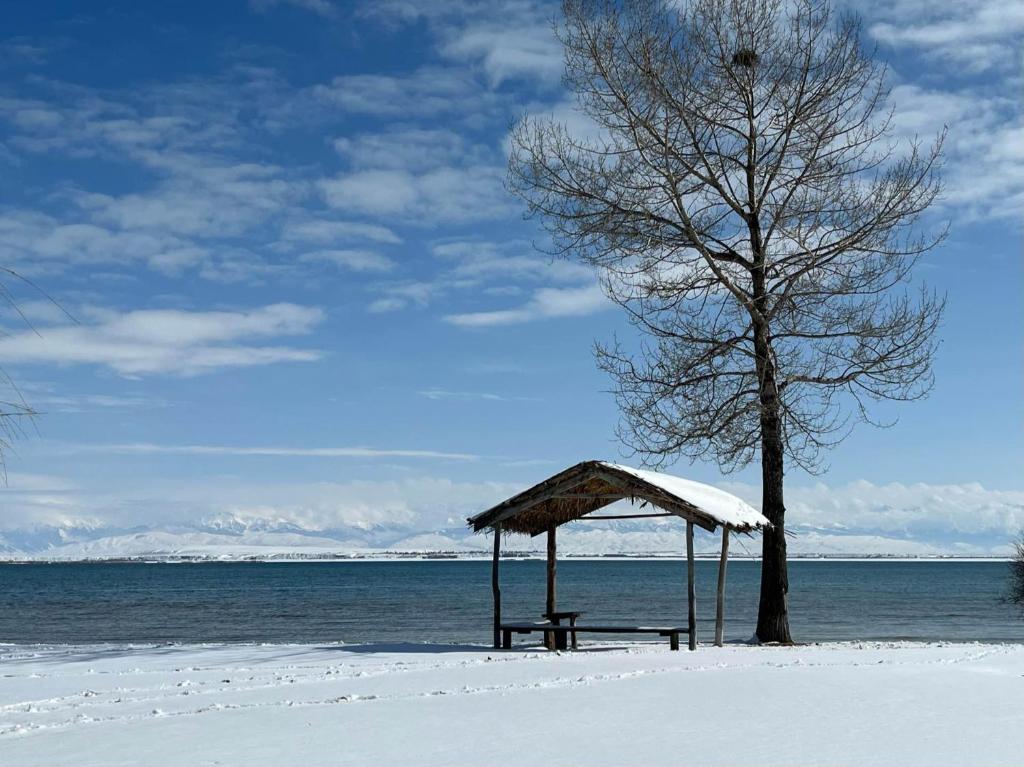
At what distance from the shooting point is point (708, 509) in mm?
19312

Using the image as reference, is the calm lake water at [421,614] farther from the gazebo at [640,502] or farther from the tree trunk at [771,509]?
the gazebo at [640,502]

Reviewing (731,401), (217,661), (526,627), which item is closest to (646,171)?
(731,401)

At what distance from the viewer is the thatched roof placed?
19.5 m

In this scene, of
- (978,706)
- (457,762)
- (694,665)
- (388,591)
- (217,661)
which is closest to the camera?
(457,762)

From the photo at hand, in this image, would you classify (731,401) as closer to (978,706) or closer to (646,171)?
(646,171)

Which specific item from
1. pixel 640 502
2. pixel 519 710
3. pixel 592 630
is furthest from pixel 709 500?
pixel 519 710

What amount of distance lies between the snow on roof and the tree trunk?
1.38ft

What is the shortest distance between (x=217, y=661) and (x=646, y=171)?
1188 cm

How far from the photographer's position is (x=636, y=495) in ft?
66.4

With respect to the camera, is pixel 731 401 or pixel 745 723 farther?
pixel 731 401

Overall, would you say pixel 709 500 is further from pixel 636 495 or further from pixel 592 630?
pixel 592 630

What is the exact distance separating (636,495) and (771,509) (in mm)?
3351

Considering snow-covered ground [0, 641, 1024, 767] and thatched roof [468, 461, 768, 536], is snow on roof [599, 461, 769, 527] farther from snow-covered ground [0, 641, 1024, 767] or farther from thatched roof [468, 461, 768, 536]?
snow-covered ground [0, 641, 1024, 767]

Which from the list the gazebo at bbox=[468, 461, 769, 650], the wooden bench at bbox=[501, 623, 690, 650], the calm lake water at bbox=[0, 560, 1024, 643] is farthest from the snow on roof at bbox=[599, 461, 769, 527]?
the calm lake water at bbox=[0, 560, 1024, 643]
